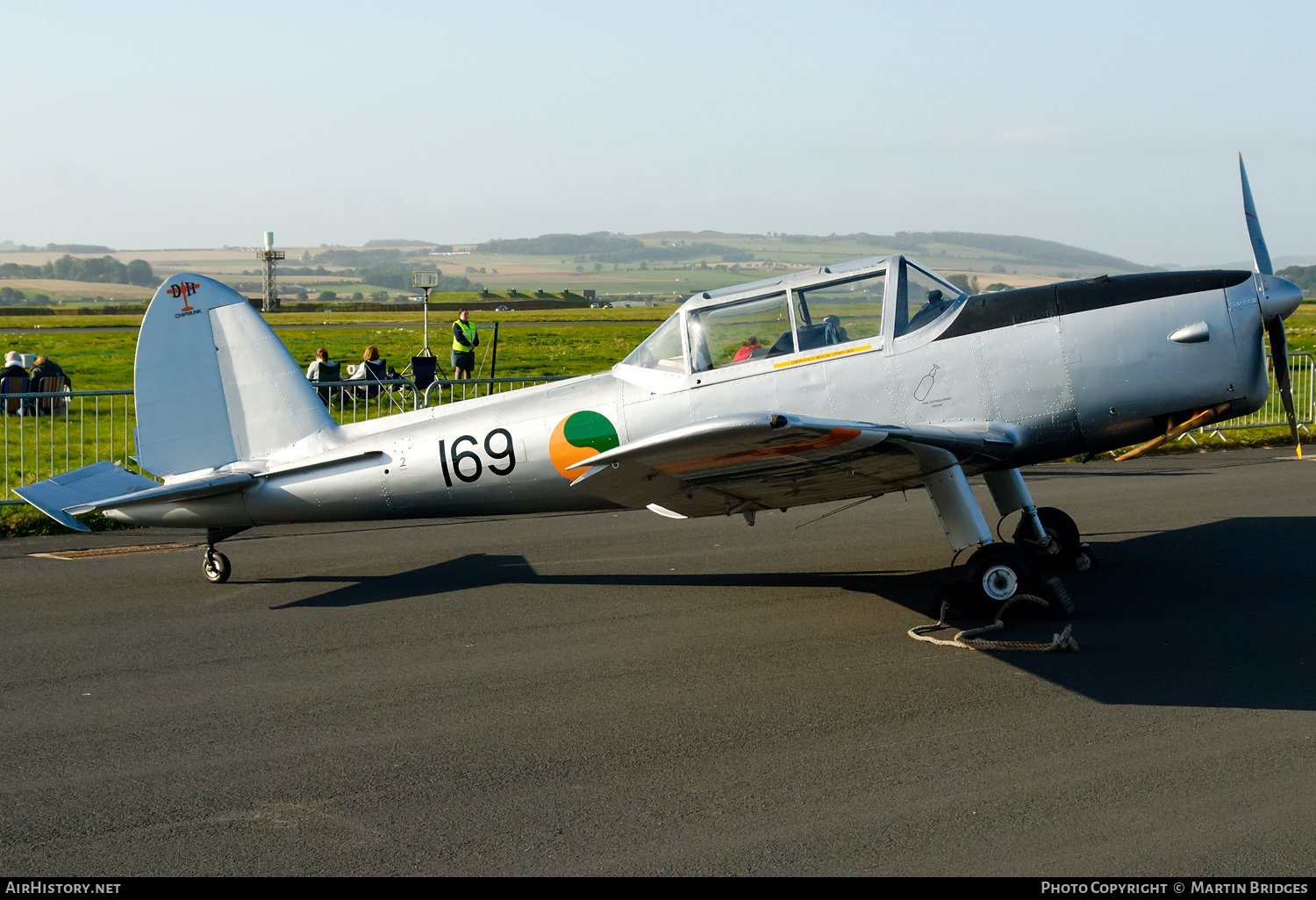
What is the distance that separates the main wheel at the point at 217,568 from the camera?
24.3 feet

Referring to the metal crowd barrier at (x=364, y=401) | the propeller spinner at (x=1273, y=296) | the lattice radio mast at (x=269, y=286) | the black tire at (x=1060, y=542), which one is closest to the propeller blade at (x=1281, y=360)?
the propeller spinner at (x=1273, y=296)

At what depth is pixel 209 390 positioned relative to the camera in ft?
24.8

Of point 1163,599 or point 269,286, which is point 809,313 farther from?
point 269,286

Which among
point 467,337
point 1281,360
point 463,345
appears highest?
point 1281,360

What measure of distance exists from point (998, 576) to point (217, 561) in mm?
5439

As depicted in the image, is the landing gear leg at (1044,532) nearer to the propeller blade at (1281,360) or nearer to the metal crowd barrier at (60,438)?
the propeller blade at (1281,360)

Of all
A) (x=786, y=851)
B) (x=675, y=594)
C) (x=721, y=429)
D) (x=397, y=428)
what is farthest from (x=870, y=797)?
(x=397, y=428)

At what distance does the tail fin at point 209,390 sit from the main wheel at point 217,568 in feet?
2.23

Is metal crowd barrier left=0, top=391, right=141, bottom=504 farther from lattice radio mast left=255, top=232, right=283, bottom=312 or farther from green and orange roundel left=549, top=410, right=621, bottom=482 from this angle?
lattice radio mast left=255, top=232, right=283, bottom=312


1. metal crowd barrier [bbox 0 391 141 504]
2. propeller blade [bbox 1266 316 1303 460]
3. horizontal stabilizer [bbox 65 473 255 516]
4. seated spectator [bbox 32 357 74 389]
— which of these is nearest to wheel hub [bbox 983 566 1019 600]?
propeller blade [bbox 1266 316 1303 460]

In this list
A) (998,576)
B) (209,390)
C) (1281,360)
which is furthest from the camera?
(209,390)

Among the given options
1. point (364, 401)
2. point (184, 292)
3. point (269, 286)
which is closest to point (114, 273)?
point (269, 286)

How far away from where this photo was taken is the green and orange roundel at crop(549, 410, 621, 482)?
269 inches

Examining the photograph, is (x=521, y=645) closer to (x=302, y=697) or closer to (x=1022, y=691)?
(x=302, y=697)
